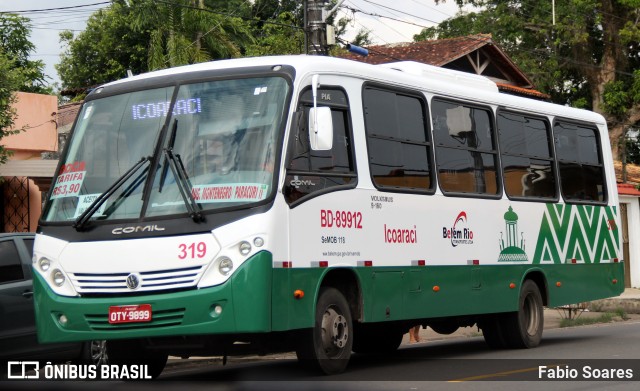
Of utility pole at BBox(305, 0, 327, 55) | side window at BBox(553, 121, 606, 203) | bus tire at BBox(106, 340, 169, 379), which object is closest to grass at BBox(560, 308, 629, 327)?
side window at BBox(553, 121, 606, 203)

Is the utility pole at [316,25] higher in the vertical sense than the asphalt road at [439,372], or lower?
higher

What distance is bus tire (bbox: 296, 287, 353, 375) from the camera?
37.0ft

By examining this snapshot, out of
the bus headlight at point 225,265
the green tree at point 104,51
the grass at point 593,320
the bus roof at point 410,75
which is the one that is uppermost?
the green tree at point 104,51

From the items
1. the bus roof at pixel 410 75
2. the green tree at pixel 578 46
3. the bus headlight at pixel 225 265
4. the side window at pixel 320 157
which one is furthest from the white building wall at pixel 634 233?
the bus headlight at pixel 225 265

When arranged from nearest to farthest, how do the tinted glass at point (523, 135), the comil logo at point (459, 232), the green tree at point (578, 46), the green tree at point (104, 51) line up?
the comil logo at point (459, 232)
the tinted glass at point (523, 135)
the green tree at point (578, 46)
the green tree at point (104, 51)

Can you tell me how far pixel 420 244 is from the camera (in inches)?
528

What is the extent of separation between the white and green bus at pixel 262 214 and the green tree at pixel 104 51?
34.9m

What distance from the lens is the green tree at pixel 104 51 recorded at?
4809 centimetres

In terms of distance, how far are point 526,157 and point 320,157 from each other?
5.47 m

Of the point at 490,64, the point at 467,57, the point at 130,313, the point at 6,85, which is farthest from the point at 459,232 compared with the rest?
the point at 490,64

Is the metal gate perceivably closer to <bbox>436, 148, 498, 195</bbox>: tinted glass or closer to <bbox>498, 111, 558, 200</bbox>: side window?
<bbox>498, 111, 558, 200</bbox>: side window

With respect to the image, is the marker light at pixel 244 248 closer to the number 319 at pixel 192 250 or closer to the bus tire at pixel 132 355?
the number 319 at pixel 192 250

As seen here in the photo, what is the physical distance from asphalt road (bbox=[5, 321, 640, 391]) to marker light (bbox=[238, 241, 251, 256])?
Answer: 1276 millimetres

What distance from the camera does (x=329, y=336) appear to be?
37.8 ft
